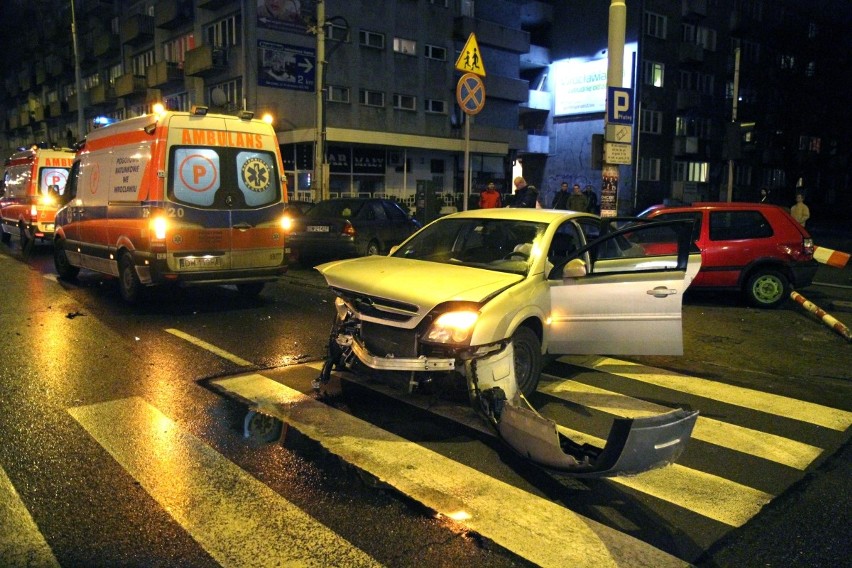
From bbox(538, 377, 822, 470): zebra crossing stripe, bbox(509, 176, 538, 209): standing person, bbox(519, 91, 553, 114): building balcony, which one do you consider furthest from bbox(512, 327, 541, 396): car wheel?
bbox(519, 91, 553, 114): building balcony

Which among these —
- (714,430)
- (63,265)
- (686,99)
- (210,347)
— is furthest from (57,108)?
(714,430)

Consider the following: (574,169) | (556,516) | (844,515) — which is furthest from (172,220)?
(574,169)

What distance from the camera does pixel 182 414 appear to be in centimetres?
523

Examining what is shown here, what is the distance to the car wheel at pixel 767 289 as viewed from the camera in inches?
399

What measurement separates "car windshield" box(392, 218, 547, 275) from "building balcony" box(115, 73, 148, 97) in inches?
1403

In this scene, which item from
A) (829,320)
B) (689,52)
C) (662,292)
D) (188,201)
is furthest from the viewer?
(689,52)

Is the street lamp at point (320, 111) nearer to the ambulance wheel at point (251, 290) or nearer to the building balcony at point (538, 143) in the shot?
the ambulance wheel at point (251, 290)

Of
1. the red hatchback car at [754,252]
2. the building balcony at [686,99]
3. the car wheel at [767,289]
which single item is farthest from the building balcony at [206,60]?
the building balcony at [686,99]

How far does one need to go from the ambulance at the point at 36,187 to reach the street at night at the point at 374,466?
10.9 metres

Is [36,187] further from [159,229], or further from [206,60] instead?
[206,60]

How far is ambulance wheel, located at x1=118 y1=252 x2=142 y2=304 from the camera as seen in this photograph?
9.61 metres

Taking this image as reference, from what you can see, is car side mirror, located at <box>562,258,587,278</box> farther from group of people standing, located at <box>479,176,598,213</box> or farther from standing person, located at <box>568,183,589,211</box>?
standing person, located at <box>568,183,589,211</box>

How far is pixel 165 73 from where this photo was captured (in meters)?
33.7

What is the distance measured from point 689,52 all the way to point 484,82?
1484 centimetres
